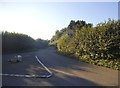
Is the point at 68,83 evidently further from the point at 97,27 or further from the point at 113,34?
the point at 97,27

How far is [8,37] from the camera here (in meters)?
43.9

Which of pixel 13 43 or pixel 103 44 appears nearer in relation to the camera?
pixel 103 44

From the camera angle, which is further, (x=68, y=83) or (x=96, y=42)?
(x=96, y=42)

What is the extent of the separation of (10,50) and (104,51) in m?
26.8

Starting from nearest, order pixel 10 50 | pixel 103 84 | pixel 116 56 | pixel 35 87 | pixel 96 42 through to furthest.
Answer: pixel 35 87
pixel 103 84
pixel 116 56
pixel 96 42
pixel 10 50

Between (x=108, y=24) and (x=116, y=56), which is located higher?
(x=108, y=24)

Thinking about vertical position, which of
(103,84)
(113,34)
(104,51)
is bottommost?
(103,84)

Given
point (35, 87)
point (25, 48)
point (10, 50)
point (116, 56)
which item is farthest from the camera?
Answer: point (25, 48)

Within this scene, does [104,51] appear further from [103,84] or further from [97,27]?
[103,84]

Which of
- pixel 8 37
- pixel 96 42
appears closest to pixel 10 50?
pixel 8 37

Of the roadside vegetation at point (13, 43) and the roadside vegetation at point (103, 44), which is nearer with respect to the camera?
the roadside vegetation at point (103, 44)

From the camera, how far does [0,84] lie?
37.9 feet

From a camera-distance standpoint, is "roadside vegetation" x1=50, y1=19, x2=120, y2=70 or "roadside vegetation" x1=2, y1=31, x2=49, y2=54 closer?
"roadside vegetation" x1=50, y1=19, x2=120, y2=70

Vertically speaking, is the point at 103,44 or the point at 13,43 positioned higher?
the point at 13,43
